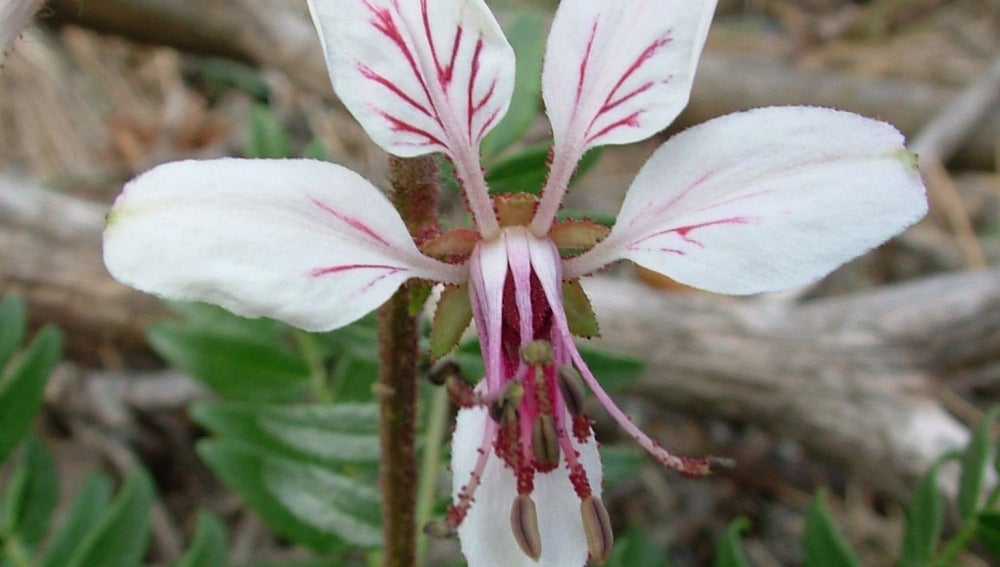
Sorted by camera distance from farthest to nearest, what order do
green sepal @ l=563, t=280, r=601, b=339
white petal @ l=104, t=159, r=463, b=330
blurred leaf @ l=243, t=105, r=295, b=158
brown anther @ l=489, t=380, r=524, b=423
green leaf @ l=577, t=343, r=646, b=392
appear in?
blurred leaf @ l=243, t=105, r=295, b=158 < green leaf @ l=577, t=343, r=646, b=392 < green sepal @ l=563, t=280, r=601, b=339 < brown anther @ l=489, t=380, r=524, b=423 < white petal @ l=104, t=159, r=463, b=330

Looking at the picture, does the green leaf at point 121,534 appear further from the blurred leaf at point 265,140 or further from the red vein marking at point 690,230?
the red vein marking at point 690,230

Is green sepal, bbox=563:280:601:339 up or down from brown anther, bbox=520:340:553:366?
up

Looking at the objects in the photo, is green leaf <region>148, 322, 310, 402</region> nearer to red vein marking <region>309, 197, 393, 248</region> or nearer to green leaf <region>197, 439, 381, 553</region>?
green leaf <region>197, 439, 381, 553</region>

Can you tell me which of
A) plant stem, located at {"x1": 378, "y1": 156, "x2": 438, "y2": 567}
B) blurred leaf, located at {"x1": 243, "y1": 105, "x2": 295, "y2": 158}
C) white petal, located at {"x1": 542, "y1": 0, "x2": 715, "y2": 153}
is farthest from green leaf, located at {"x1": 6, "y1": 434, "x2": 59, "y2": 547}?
white petal, located at {"x1": 542, "y1": 0, "x2": 715, "y2": 153}

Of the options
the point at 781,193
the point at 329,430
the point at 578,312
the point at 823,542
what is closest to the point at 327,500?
the point at 329,430

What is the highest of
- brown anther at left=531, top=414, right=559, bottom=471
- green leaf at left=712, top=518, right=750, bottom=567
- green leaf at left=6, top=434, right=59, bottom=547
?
green leaf at left=6, top=434, right=59, bottom=547

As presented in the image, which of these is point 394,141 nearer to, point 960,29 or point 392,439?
point 392,439

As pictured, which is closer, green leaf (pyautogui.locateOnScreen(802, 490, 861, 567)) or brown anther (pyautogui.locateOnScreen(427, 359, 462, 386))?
brown anther (pyautogui.locateOnScreen(427, 359, 462, 386))

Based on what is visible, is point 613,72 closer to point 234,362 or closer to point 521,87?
point 521,87
